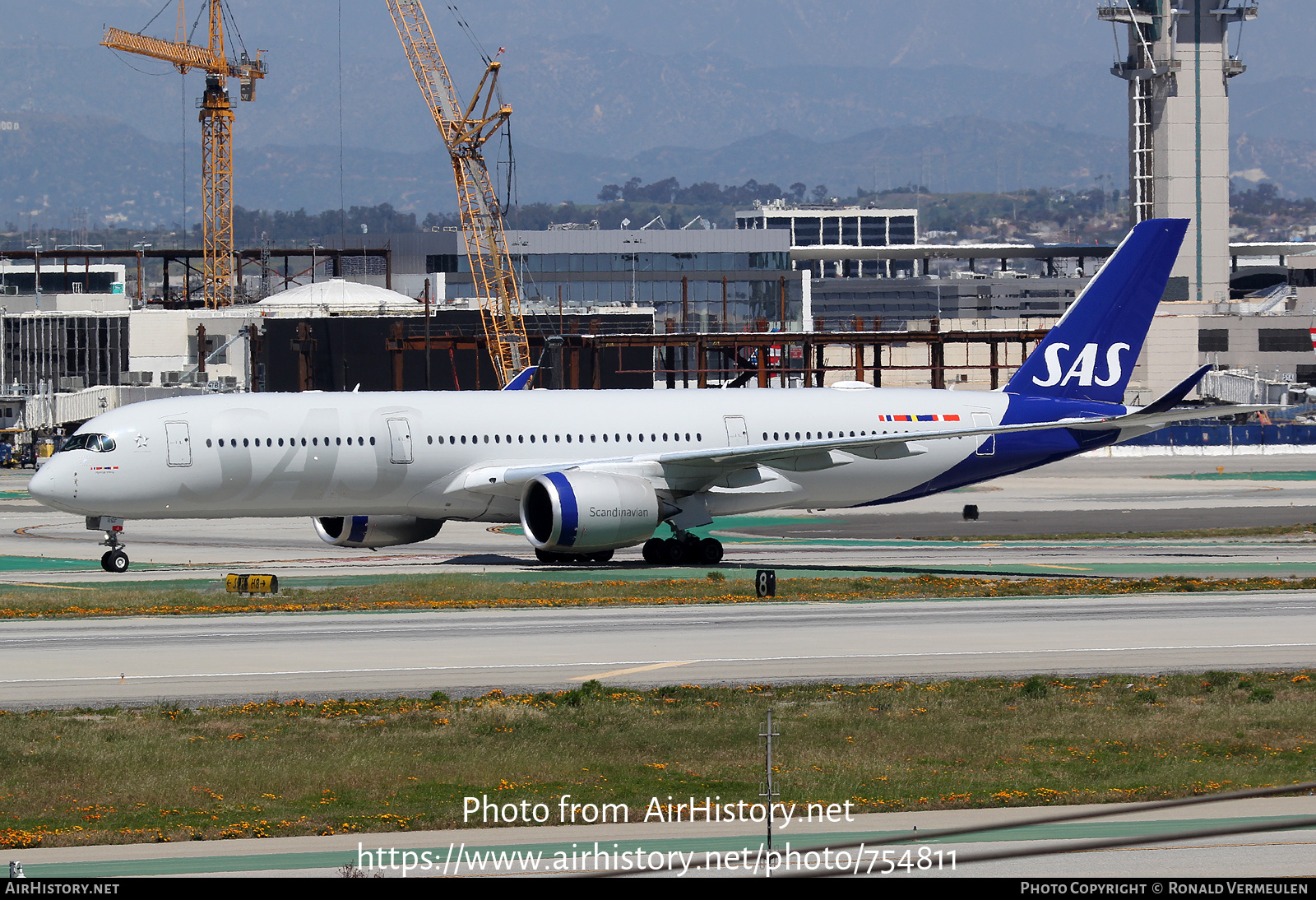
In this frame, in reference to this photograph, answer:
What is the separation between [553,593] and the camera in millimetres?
38938

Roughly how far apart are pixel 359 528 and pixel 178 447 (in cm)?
633

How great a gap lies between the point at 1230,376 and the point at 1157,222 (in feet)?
331

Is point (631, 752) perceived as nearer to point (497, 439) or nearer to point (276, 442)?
point (276, 442)

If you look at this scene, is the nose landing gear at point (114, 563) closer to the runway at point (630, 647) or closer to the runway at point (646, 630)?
the runway at point (646, 630)

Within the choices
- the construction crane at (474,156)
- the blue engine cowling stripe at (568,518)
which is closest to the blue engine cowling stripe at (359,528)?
the blue engine cowling stripe at (568,518)

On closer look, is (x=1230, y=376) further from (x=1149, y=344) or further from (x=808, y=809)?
(x=808, y=809)

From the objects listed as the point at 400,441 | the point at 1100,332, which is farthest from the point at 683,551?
the point at 1100,332

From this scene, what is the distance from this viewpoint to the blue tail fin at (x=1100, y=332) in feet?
167

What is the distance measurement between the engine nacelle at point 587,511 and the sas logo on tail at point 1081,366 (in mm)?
14701

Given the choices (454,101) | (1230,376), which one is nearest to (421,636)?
(454,101)

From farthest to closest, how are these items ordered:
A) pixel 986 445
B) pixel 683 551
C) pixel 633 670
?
pixel 986 445 < pixel 683 551 < pixel 633 670

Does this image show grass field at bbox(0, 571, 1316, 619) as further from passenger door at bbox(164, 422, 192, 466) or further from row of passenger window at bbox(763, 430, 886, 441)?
row of passenger window at bbox(763, 430, 886, 441)

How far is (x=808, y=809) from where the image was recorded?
17.1 meters

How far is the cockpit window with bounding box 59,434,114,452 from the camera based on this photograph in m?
42.8
